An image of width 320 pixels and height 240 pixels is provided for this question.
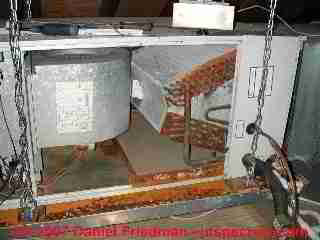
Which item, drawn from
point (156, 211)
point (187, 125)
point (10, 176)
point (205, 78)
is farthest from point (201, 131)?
point (10, 176)

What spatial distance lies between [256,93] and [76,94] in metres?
0.57

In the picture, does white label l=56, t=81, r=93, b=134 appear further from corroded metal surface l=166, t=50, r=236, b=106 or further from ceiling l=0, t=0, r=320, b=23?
ceiling l=0, t=0, r=320, b=23

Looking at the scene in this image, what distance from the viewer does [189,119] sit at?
1327 millimetres

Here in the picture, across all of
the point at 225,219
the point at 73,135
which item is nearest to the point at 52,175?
the point at 73,135

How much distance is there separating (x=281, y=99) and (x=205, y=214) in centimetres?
53

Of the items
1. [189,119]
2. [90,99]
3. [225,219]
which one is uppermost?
[90,99]

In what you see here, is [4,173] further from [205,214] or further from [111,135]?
[205,214]

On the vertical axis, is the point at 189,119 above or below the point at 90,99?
below

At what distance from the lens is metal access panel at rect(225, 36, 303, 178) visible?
107 centimetres

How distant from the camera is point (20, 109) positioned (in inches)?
34.4

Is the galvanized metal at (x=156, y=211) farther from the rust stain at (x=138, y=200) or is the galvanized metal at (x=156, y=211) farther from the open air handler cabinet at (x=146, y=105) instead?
the open air handler cabinet at (x=146, y=105)

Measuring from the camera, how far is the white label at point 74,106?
106 cm

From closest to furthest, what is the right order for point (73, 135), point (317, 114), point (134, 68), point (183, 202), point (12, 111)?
1. point (12, 111)
2. point (183, 202)
3. point (73, 135)
4. point (317, 114)
5. point (134, 68)

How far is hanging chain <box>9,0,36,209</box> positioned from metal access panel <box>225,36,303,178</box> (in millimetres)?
621
